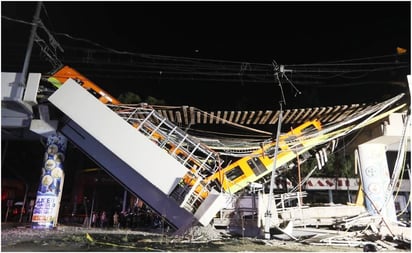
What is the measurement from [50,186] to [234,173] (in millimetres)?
6649

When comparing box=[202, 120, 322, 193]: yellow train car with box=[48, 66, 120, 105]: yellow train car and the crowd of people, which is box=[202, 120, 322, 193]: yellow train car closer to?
box=[48, 66, 120, 105]: yellow train car

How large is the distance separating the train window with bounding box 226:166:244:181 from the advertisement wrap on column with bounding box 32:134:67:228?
247 inches

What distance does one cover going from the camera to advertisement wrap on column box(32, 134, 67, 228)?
11.0 metres

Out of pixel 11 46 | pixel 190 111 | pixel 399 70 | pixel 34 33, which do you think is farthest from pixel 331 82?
pixel 11 46

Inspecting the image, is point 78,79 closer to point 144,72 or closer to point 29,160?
point 144,72

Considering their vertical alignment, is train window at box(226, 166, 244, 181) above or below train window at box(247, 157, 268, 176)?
below

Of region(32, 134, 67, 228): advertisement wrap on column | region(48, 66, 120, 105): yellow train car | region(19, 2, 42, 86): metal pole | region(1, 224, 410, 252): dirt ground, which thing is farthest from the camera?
region(32, 134, 67, 228): advertisement wrap on column

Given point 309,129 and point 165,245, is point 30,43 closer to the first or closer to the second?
point 165,245

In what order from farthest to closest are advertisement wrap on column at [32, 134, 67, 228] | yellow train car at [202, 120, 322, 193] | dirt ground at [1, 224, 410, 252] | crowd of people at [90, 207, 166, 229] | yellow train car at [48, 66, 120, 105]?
crowd of people at [90, 207, 166, 229] < advertisement wrap on column at [32, 134, 67, 228] < yellow train car at [48, 66, 120, 105] < yellow train car at [202, 120, 322, 193] < dirt ground at [1, 224, 410, 252]

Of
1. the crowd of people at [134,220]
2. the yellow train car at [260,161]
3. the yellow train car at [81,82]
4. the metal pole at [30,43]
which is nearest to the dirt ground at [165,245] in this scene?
the yellow train car at [260,161]

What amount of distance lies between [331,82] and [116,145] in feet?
27.8

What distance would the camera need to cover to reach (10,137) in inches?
559

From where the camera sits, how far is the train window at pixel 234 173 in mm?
10078

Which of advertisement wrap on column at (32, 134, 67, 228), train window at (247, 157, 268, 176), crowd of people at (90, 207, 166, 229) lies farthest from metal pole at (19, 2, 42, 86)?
train window at (247, 157, 268, 176)
